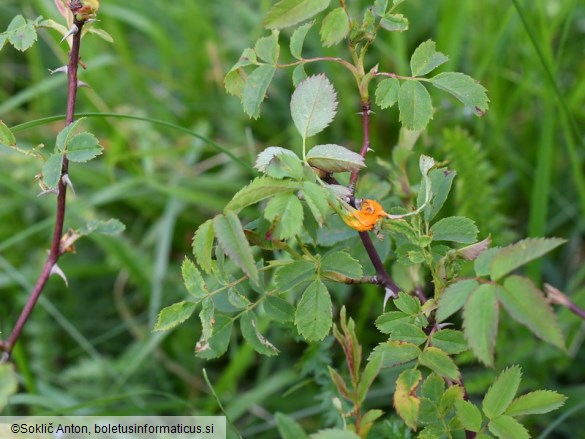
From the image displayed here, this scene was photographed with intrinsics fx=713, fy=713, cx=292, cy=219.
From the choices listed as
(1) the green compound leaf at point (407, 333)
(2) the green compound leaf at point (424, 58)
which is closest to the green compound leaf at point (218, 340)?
(1) the green compound leaf at point (407, 333)

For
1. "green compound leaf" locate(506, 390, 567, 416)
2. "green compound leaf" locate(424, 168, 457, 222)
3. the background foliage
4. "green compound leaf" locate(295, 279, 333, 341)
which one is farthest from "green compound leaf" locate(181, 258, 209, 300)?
the background foliage

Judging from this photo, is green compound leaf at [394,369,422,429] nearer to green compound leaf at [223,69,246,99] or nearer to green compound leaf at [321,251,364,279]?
green compound leaf at [321,251,364,279]

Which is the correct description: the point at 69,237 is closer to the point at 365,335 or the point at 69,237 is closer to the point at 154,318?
the point at 154,318

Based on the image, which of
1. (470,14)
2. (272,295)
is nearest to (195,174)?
(470,14)

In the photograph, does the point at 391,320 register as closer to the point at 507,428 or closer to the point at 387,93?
the point at 507,428

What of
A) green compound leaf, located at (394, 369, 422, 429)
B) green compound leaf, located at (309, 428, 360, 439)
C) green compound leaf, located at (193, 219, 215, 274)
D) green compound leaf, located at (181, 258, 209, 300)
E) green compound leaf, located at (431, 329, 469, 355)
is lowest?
green compound leaf, located at (394, 369, 422, 429)

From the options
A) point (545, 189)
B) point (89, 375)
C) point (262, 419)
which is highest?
point (545, 189)
